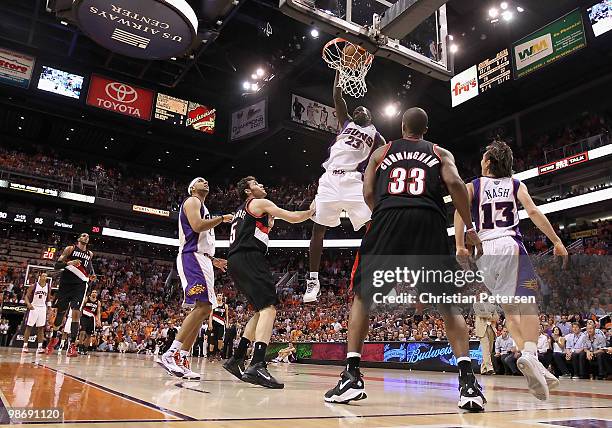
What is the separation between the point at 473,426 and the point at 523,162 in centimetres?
2220

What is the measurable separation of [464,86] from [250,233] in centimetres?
1865

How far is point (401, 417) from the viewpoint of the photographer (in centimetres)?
232

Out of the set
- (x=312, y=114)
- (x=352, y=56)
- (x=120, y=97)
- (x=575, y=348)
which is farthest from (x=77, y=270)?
(x=120, y=97)

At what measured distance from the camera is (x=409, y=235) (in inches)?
115

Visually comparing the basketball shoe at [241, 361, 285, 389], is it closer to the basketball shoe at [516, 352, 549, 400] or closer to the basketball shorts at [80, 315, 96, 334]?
the basketball shoe at [516, 352, 549, 400]

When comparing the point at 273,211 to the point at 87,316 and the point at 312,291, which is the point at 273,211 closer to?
the point at 312,291

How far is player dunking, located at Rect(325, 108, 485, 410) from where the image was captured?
2.90 metres

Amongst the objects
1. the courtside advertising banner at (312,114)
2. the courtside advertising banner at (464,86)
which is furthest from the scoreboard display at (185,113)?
the courtside advertising banner at (464,86)

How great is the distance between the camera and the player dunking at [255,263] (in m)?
4.13

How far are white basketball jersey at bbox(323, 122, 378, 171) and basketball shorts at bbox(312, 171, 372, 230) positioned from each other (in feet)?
0.33

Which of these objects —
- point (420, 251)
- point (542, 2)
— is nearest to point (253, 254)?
point (420, 251)

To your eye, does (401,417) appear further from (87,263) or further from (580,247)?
(580,247)

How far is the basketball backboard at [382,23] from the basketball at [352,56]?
1.41 feet

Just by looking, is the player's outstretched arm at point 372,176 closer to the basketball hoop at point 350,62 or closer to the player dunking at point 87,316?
the basketball hoop at point 350,62
